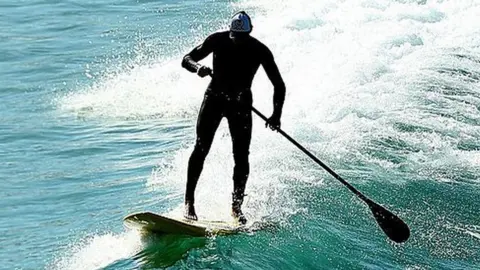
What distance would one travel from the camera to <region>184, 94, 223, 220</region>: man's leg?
1109 cm

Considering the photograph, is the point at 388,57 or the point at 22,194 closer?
the point at 22,194

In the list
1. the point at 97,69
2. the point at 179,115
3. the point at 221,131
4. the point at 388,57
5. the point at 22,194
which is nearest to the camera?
the point at 22,194

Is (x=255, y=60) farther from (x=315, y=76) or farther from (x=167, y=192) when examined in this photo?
(x=315, y=76)

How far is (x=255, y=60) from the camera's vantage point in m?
10.9

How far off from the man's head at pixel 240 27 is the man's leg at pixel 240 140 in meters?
0.66

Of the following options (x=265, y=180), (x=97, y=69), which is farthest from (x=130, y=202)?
(x=97, y=69)

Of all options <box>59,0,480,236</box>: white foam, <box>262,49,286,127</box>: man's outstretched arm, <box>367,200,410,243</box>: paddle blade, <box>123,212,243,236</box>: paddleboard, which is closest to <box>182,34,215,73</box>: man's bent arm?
<box>262,49,286,127</box>: man's outstretched arm

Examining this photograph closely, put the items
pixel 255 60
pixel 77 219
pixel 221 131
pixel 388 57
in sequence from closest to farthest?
pixel 255 60, pixel 77 219, pixel 221 131, pixel 388 57

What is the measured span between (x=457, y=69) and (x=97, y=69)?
339 inches

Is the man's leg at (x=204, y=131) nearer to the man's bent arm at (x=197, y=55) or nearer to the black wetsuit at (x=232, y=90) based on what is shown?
the black wetsuit at (x=232, y=90)

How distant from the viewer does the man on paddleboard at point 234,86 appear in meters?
10.8

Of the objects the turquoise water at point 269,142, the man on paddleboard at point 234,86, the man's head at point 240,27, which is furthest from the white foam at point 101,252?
the man's head at point 240,27

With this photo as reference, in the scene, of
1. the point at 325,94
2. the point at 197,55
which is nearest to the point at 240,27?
the point at 197,55

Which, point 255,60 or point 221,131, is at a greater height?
point 255,60
